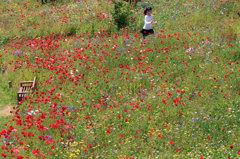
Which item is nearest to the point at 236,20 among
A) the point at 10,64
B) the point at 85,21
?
the point at 85,21

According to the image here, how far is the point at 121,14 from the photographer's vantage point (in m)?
12.1

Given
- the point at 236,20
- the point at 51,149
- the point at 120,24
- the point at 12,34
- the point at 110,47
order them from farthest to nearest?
the point at 12,34 < the point at 120,24 < the point at 236,20 < the point at 110,47 < the point at 51,149

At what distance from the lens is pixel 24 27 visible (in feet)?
45.8

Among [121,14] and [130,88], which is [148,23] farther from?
[130,88]

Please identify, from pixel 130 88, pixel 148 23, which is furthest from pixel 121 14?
pixel 130 88

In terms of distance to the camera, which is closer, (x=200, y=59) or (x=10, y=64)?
(x=200, y=59)

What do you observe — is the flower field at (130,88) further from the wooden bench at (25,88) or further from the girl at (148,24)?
the girl at (148,24)

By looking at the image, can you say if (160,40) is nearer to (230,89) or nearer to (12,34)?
(230,89)

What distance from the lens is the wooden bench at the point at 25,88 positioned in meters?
7.92

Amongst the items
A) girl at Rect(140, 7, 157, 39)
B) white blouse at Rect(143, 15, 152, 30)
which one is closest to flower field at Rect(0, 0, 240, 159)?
girl at Rect(140, 7, 157, 39)

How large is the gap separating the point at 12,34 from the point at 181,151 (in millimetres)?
11022

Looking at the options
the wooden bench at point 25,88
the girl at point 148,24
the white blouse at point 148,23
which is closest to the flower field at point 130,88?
the wooden bench at point 25,88

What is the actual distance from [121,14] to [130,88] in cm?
566

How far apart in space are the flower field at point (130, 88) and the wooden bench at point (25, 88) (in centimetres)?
23
